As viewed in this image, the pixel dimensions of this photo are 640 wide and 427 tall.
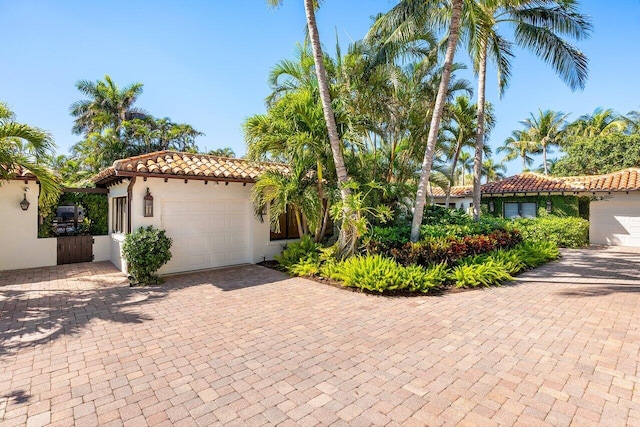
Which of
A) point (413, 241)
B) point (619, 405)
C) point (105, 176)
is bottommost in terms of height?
point (619, 405)

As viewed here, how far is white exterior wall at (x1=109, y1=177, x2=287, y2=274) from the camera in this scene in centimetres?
910

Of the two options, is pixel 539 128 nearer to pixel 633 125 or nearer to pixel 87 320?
pixel 633 125

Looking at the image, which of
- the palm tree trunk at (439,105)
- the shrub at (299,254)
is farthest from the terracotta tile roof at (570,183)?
the shrub at (299,254)

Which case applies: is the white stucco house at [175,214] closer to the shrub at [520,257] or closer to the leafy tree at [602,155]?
the shrub at [520,257]

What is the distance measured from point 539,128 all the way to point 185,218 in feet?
130

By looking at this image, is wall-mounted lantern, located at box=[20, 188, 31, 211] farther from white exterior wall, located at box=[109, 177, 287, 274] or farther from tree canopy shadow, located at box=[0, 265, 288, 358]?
tree canopy shadow, located at box=[0, 265, 288, 358]

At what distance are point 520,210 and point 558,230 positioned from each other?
3.84 meters

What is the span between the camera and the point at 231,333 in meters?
5.41

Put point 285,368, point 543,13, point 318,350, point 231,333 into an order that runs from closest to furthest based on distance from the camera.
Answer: point 285,368
point 318,350
point 231,333
point 543,13

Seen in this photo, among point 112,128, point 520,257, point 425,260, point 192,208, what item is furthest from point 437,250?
point 112,128

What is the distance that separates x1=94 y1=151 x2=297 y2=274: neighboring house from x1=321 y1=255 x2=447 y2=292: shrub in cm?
424

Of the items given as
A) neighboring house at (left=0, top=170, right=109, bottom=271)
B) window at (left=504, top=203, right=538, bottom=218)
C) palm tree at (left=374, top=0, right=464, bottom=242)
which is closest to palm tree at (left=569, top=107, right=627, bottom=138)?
window at (left=504, top=203, right=538, bottom=218)

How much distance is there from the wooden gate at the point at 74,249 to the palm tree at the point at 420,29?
40.6 feet

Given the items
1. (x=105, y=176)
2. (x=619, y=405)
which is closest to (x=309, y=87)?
(x=105, y=176)
